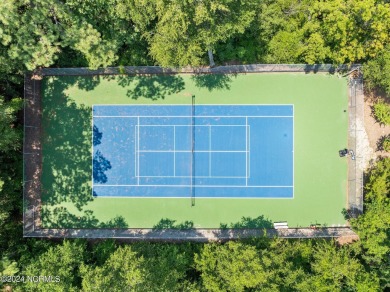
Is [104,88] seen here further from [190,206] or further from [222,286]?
[222,286]

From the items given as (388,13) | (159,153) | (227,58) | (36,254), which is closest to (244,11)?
(227,58)

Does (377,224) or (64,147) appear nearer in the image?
(377,224)

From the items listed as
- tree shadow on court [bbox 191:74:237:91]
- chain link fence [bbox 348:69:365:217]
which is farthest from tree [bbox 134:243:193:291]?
chain link fence [bbox 348:69:365:217]

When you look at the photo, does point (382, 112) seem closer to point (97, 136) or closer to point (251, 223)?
point (251, 223)

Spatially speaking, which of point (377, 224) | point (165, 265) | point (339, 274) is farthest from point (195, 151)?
point (377, 224)

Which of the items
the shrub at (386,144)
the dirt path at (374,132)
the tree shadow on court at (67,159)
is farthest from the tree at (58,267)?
the shrub at (386,144)

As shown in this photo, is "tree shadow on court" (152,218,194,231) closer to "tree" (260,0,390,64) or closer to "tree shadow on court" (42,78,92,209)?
"tree shadow on court" (42,78,92,209)
